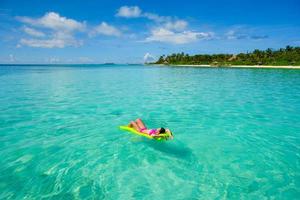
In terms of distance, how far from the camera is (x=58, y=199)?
20.8 feet

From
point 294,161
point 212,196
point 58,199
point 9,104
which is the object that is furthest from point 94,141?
point 9,104

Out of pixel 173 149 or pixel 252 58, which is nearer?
pixel 173 149

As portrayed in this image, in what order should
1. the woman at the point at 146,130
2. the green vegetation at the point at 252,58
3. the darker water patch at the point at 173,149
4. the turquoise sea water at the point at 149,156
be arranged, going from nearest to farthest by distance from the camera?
the turquoise sea water at the point at 149,156 < the darker water patch at the point at 173,149 < the woman at the point at 146,130 < the green vegetation at the point at 252,58

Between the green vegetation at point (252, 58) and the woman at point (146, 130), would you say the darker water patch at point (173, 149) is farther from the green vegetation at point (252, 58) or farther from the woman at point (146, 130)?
the green vegetation at point (252, 58)

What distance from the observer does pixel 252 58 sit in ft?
364

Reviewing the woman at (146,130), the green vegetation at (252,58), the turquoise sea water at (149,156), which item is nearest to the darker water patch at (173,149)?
the turquoise sea water at (149,156)

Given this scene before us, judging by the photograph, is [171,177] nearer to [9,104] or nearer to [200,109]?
[200,109]

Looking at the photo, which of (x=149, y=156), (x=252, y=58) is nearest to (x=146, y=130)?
A: (x=149, y=156)

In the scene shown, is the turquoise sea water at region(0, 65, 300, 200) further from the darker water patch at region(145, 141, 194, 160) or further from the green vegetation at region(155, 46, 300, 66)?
the green vegetation at region(155, 46, 300, 66)

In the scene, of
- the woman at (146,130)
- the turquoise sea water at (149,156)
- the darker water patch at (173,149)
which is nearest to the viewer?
the turquoise sea water at (149,156)

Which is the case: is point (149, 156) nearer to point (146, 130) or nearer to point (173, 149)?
point (173, 149)

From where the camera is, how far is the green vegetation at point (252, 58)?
91956mm

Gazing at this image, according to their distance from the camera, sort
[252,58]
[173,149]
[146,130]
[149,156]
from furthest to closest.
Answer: [252,58]
[146,130]
[173,149]
[149,156]

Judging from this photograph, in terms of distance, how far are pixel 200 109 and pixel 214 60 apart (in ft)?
400
